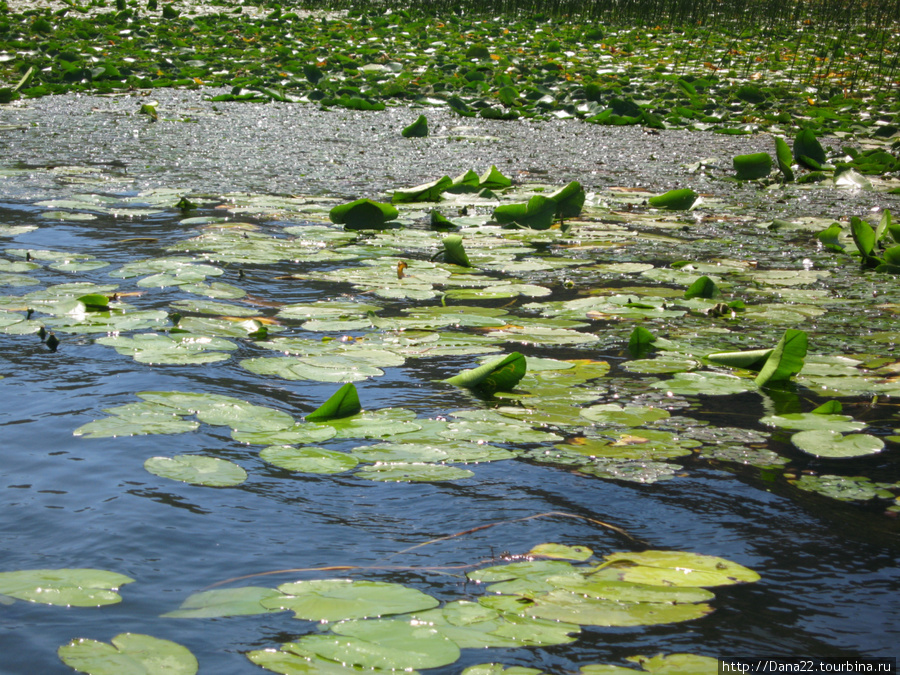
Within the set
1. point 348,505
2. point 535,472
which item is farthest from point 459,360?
point 348,505

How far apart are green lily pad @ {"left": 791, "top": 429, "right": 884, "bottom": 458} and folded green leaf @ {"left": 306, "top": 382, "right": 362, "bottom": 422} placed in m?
0.83

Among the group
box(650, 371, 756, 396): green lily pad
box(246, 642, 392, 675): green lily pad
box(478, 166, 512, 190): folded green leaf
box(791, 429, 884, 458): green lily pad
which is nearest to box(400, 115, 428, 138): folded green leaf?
box(478, 166, 512, 190): folded green leaf

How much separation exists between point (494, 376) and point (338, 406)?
351 millimetres

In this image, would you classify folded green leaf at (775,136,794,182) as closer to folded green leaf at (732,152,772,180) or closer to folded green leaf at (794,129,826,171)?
folded green leaf at (732,152,772,180)

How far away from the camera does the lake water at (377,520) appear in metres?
1.01

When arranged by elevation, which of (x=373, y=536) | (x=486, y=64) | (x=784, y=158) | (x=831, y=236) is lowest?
(x=373, y=536)

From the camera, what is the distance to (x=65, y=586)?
1.06 m

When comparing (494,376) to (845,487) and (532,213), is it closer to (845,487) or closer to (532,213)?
(845,487)

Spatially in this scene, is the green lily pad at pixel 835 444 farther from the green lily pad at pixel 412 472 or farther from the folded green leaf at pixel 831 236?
the folded green leaf at pixel 831 236

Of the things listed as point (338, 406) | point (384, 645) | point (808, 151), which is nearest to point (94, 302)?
point (338, 406)

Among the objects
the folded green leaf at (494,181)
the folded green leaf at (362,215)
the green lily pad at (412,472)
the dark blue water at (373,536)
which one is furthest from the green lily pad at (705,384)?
the folded green leaf at (494,181)

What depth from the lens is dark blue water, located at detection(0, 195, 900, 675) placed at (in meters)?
1.00

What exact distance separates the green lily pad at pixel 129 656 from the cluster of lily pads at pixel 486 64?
560cm

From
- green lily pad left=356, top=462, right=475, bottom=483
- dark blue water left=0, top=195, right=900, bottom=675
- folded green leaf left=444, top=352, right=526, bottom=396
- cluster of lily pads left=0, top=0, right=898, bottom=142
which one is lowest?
dark blue water left=0, top=195, right=900, bottom=675
